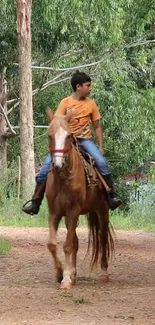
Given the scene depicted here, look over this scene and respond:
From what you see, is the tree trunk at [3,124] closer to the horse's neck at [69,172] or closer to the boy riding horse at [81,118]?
the boy riding horse at [81,118]


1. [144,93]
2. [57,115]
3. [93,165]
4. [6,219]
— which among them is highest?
[57,115]

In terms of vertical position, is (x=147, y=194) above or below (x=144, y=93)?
below

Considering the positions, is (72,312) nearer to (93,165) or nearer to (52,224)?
(52,224)

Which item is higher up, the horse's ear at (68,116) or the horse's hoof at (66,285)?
the horse's ear at (68,116)

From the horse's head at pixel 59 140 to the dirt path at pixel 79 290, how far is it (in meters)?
1.55

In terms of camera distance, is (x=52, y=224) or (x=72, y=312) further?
(x=52, y=224)

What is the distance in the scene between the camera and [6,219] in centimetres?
2467

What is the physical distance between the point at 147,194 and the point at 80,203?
548 inches

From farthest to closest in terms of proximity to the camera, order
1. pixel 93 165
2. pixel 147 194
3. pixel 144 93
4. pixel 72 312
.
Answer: pixel 144 93
pixel 147 194
pixel 93 165
pixel 72 312

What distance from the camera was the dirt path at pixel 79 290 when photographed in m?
9.23

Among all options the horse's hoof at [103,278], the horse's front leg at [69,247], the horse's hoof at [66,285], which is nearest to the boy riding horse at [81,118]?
the horse's front leg at [69,247]

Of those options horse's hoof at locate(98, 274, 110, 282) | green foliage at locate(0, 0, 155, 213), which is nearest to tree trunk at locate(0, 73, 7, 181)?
green foliage at locate(0, 0, 155, 213)

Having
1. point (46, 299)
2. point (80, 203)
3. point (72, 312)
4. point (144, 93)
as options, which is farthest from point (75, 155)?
point (144, 93)

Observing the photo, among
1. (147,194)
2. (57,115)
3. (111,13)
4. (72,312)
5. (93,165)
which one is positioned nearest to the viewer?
(72,312)
